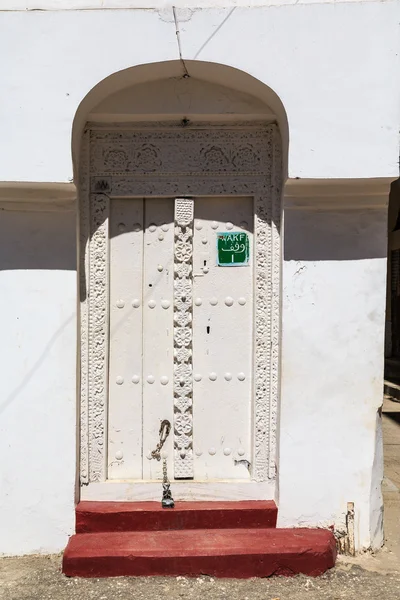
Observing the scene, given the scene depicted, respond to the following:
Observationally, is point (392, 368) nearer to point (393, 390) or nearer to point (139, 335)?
point (393, 390)

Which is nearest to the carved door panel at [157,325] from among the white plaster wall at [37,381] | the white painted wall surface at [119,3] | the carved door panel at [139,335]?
the carved door panel at [139,335]

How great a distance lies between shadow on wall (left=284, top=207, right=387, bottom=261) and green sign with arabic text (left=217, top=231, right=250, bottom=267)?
33cm

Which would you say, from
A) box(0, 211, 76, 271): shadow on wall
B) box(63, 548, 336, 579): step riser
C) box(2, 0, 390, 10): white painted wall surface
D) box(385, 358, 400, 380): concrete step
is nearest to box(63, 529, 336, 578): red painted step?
box(63, 548, 336, 579): step riser

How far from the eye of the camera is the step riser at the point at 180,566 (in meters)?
3.27

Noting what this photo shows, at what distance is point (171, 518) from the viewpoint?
3.55m

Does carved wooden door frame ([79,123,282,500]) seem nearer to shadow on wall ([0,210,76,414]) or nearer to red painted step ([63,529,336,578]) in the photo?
shadow on wall ([0,210,76,414])

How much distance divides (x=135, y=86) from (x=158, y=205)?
76cm

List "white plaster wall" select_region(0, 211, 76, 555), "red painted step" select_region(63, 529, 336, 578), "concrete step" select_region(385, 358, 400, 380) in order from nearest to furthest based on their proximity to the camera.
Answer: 1. "red painted step" select_region(63, 529, 336, 578)
2. "white plaster wall" select_region(0, 211, 76, 555)
3. "concrete step" select_region(385, 358, 400, 380)

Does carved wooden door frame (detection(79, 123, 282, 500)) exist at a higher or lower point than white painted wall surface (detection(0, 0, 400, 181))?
lower

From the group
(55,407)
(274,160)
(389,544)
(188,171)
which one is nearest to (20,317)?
(55,407)

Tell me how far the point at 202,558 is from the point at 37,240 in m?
2.14

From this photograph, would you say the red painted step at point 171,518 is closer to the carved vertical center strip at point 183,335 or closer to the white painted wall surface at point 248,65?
the carved vertical center strip at point 183,335

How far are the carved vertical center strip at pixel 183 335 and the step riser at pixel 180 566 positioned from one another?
593 mm

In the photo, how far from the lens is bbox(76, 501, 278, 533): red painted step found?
3539mm
